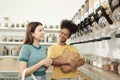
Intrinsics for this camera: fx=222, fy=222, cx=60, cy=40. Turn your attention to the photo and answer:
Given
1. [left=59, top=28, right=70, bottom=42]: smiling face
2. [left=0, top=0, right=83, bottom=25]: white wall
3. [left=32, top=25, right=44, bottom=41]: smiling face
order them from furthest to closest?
[left=0, top=0, right=83, bottom=25]: white wall, [left=59, top=28, right=70, bottom=42]: smiling face, [left=32, top=25, right=44, bottom=41]: smiling face

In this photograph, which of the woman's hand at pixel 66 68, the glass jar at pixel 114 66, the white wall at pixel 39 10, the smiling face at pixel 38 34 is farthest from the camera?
the white wall at pixel 39 10

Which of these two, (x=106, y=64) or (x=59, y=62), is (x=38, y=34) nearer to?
(x=59, y=62)

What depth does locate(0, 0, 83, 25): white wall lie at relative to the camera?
4973 mm

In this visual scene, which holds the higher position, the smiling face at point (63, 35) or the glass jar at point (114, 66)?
the smiling face at point (63, 35)

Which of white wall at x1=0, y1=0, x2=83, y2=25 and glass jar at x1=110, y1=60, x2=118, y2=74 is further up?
white wall at x1=0, y1=0, x2=83, y2=25

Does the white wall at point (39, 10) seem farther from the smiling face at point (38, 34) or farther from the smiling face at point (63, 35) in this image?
the smiling face at point (38, 34)

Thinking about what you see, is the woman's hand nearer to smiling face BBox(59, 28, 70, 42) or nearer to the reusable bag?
the reusable bag

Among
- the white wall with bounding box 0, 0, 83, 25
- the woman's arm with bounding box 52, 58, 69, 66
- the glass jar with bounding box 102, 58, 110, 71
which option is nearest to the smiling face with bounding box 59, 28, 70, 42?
the woman's arm with bounding box 52, 58, 69, 66

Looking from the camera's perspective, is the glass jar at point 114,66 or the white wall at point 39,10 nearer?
the glass jar at point 114,66

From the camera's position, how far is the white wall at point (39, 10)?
196 inches

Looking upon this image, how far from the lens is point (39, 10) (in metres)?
5.04

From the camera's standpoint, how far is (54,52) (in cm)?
210

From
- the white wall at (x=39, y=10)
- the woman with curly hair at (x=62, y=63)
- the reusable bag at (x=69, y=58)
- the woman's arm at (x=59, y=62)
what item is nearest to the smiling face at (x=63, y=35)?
the woman with curly hair at (x=62, y=63)

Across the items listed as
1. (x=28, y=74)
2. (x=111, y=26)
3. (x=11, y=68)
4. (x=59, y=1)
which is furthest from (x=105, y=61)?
(x=59, y=1)
